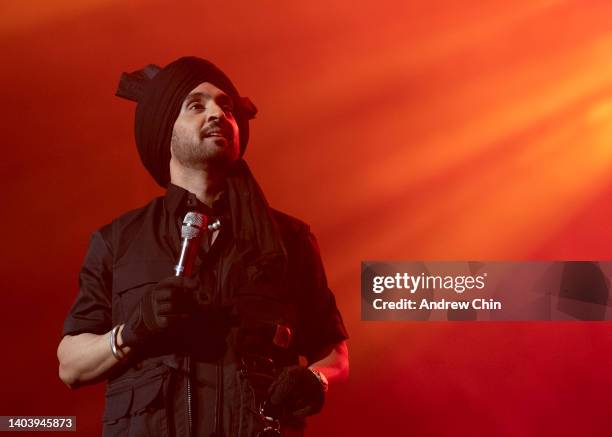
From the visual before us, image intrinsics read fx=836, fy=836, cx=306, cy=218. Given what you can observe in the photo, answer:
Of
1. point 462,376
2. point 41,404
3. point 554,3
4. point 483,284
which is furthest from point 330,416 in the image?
point 554,3

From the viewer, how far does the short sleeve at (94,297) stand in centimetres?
166

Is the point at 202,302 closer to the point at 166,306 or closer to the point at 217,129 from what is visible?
the point at 166,306

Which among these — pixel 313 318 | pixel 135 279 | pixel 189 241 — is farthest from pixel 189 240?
pixel 313 318

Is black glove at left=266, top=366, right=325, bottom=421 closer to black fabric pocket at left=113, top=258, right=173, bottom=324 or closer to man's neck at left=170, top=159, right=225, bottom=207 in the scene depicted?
black fabric pocket at left=113, top=258, right=173, bottom=324

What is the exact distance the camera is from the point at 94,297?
1.69m

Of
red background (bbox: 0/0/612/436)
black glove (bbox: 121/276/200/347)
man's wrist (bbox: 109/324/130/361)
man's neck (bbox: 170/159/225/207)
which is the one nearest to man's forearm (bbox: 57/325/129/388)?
man's wrist (bbox: 109/324/130/361)

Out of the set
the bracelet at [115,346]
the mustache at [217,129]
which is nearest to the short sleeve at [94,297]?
the bracelet at [115,346]

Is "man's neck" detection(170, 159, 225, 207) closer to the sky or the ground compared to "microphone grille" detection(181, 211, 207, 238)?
closer to the sky

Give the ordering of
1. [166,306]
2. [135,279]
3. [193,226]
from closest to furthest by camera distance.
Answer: [166,306]
[193,226]
[135,279]

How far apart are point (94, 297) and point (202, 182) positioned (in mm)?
325

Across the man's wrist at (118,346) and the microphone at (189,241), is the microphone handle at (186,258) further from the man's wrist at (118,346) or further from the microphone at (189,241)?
the man's wrist at (118,346)

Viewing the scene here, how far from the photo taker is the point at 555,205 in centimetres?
270

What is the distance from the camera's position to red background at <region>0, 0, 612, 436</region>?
259 centimetres

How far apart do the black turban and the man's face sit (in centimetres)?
2
